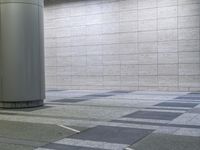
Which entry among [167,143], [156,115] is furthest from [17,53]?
[167,143]

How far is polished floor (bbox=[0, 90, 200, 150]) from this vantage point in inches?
257

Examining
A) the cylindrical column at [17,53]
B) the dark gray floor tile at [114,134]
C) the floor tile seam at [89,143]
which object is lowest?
the floor tile seam at [89,143]

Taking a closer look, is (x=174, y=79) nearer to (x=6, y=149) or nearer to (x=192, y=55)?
(x=192, y=55)

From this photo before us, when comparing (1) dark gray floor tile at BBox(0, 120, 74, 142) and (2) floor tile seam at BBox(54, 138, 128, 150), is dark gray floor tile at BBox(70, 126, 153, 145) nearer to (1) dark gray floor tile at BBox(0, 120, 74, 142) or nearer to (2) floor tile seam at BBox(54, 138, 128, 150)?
(2) floor tile seam at BBox(54, 138, 128, 150)

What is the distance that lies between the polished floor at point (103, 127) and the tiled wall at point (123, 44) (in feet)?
20.5

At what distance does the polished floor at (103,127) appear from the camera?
652 centimetres

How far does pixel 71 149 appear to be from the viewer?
619 cm

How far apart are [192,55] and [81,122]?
1026cm

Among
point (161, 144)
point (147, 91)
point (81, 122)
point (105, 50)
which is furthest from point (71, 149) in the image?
point (105, 50)

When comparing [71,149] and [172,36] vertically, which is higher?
[172,36]

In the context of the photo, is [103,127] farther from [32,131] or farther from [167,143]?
[167,143]

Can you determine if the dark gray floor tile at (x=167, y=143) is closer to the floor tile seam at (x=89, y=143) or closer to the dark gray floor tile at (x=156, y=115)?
the floor tile seam at (x=89, y=143)

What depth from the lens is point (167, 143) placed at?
6547mm

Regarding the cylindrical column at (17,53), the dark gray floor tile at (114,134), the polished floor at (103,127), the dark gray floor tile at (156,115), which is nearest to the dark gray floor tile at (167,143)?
the polished floor at (103,127)
